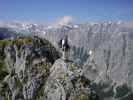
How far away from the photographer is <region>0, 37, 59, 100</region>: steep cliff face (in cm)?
5606

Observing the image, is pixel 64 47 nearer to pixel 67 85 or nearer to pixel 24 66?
pixel 24 66

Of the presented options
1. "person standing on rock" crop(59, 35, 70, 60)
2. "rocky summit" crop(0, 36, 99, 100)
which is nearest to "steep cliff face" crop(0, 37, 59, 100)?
"rocky summit" crop(0, 36, 99, 100)

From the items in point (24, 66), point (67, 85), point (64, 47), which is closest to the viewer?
point (67, 85)

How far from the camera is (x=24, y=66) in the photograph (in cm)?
5853

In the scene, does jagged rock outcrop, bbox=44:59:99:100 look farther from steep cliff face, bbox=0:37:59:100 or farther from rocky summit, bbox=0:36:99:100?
steep cliff face, bbox=0:37:59:100

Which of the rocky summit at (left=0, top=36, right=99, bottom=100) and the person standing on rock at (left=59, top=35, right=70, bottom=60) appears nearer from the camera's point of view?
the rocky summit at (left=0, top=36, right=99, bottom=100)

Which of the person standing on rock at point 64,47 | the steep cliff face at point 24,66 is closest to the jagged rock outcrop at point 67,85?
the steep cliff face at point 24,66

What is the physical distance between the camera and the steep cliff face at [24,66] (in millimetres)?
56062

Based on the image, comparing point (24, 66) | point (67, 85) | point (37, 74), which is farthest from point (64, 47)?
point (67, 85)

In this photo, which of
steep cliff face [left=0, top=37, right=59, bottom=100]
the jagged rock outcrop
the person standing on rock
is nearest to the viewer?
the jagged rock outcrop

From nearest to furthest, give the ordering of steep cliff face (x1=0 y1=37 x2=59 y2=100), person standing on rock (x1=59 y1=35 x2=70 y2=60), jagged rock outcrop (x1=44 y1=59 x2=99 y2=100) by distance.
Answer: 1. jagged rock outcrop (x1=44 y1=59 x2=99 y2=100)
2. steep cliff face (x1=0 y1=37 x2=59 y2=100)
3. person standing on rock (x1=59 y1=35 x2=70 y2=60)

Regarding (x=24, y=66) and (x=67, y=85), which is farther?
(x=24, y=66)

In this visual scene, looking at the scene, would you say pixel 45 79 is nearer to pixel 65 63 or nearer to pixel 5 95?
pixel 65 63

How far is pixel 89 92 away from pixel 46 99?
284 inches
